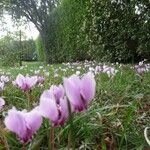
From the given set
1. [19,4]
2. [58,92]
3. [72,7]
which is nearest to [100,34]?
[72,7]

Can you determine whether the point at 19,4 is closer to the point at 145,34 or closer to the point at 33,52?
the point at 33,52

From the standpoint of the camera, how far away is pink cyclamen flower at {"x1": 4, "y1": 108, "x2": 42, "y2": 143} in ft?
4.11

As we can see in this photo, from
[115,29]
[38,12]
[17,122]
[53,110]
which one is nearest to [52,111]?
[53,110]

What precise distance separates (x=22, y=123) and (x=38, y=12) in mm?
28032

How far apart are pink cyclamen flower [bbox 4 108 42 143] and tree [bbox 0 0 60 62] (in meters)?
23.9

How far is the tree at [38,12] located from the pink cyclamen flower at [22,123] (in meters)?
23.9

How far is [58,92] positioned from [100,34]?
14.1m

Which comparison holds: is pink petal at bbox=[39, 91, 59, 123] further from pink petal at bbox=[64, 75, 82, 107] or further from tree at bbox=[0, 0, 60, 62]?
tree at bbox=[0, 0, 60, 62]

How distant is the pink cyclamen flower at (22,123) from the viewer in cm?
125

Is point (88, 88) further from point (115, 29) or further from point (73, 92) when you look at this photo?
point (115, 29)

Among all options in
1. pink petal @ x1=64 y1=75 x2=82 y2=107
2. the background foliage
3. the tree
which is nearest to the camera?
pink petal @ x1=64 y1=75 x2=82 y2=107

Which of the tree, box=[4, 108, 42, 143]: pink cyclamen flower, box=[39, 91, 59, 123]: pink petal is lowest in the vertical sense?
box=[4, 108, 42, 143]: pink cyclamen flower

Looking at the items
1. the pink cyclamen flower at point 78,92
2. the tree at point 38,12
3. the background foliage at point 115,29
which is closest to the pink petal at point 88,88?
the pink cyclamen flower at point 78,92

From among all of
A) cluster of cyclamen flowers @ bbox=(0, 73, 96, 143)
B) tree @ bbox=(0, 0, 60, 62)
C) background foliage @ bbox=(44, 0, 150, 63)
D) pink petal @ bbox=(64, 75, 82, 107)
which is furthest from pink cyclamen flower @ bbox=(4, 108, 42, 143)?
tree @ bbox=(0, 0, 60, 62)
